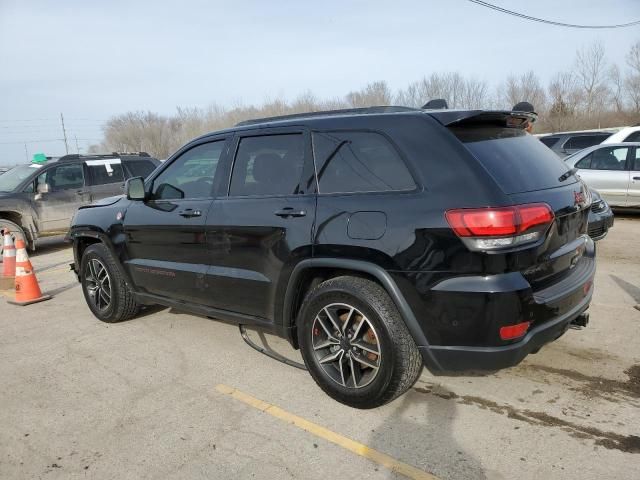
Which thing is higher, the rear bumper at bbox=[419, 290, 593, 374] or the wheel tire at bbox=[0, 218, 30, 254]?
the wheel tire at bbox=[0, 218, 30, 254]

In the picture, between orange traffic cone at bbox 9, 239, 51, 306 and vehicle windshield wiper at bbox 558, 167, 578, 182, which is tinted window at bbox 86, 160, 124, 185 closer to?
orange traffic cone at bbox 9, 239, 51, 306

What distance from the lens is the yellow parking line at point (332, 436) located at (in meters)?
2.63

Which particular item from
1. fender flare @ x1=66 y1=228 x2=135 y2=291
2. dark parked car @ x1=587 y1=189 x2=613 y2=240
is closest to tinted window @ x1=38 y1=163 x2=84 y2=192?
fender flare @ x1=66 y1=228 x2=135 y2=291

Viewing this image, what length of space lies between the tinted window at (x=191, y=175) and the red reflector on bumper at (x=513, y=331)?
247 centimetres

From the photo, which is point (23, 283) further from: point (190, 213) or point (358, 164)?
point (358, 164)

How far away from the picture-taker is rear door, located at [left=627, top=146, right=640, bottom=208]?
993 centimetres

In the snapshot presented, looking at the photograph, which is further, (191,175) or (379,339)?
(191,175)

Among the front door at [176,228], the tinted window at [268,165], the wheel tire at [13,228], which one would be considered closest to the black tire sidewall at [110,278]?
the front door at [176,228]

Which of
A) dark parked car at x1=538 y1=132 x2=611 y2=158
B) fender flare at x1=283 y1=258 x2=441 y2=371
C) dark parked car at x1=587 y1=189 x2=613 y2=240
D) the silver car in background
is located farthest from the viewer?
dark parked car at x1=538 y1=132 x2=611 y2=158

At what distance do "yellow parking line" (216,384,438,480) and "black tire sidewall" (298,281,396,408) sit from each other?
0.91 feet

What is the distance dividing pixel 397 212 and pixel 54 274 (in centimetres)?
698

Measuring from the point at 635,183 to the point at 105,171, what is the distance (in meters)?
10.8

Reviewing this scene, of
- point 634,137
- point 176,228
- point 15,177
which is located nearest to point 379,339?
point 176,228

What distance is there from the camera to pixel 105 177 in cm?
1075
